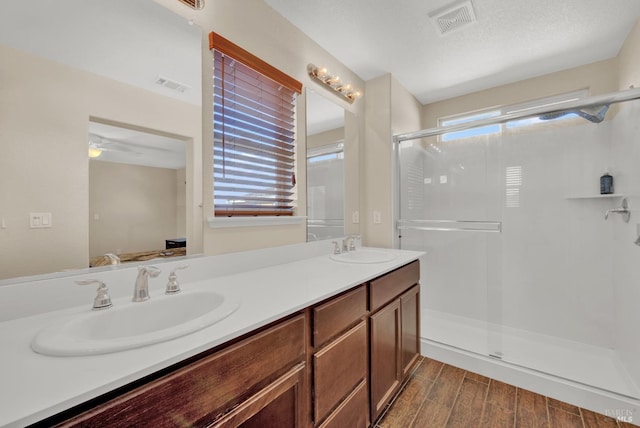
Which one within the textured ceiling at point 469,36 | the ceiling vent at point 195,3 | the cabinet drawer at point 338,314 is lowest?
the cabinet drawer at point 338,314

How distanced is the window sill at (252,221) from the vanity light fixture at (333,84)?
1.04 m

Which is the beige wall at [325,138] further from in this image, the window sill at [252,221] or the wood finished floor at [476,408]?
the wood finished floor at [476,408]

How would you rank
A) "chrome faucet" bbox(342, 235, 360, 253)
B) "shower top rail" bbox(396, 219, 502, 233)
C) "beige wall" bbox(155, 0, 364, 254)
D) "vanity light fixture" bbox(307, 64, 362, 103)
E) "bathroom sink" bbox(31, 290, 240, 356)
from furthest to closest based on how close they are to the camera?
"shower top rail" bbox(396, 219, 502, 233) → "chrome faucet" bbox(342, 235, 360, 253) → "vanity light fixture" bbox(307, 64, 362, 103) → "beige wall" bbox(155, 0, 364, 254) → "bathroom sink" bbox(31, 290, 240, 356)

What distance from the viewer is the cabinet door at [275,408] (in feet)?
2.40

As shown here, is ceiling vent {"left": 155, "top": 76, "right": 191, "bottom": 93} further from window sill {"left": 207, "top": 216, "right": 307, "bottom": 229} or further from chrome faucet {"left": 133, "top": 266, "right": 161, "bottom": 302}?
chrome faucet {"left": 133, "top": 266, "right": 161, "bottom": 302}

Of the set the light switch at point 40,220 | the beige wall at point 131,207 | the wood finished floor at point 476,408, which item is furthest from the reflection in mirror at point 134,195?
the wood finished floor at point 476,408

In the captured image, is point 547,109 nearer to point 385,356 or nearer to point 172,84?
point 385,356

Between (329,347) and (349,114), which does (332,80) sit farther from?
(329,347)

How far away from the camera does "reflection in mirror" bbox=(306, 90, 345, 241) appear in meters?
1.92

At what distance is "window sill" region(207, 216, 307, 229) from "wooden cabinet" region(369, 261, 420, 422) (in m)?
0.66

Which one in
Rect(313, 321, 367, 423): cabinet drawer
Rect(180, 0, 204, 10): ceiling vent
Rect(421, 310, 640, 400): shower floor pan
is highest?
Rect(180, 0, 204, 10): ceiling vent

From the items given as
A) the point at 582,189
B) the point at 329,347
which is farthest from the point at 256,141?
the point at 582,189

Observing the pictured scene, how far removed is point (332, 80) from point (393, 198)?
3.61 ft

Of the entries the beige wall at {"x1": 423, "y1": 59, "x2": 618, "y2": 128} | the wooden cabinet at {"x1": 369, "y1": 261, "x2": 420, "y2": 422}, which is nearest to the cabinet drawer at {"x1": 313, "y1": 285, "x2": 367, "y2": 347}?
the wooden cabinet at {"x1": 369, "y1": 261, "x2": 420, "y2": 422}
